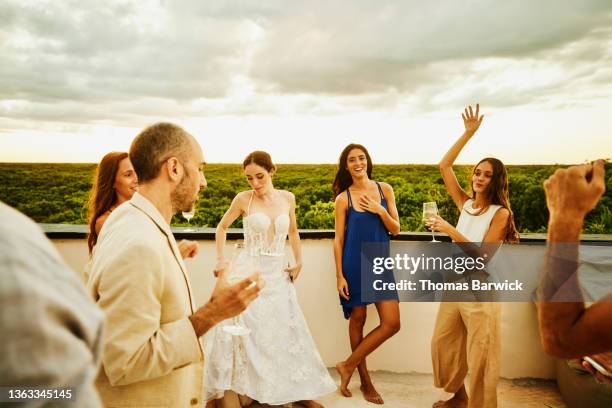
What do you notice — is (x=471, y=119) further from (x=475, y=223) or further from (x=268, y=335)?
(x=268, y=335)

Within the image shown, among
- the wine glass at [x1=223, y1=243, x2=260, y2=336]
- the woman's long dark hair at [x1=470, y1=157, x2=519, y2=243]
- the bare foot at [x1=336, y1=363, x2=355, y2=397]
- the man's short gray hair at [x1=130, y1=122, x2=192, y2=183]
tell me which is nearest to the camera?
the man's short gray hair at [x1=130, y1=122, x2=192, y2=183]

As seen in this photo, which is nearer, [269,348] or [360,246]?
[269,348]

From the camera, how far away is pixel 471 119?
3.40 m

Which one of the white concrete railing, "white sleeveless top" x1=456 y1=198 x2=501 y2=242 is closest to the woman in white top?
"white sleeveless top" x1=456 y1=198 x2=501 y2=242

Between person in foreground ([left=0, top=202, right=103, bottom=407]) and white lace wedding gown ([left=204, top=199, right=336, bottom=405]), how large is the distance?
9.02 ft

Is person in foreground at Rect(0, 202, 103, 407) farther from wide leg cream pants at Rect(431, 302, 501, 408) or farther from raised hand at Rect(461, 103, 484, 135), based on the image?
raised hand at Rect(461, 103, 484, 135)

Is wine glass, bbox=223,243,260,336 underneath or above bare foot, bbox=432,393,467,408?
A: above

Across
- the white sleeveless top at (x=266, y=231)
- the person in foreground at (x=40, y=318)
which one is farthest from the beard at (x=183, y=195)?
the white sleeveless top at (x=266, y=231)

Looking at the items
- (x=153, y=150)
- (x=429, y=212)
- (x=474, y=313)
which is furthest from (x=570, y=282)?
(x=429, y=212)

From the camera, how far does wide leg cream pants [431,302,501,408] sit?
9.48ft

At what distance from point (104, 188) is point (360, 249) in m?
2.21

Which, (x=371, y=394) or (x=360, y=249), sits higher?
(x=360, y=249)

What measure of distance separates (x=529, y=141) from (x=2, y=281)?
9517mm

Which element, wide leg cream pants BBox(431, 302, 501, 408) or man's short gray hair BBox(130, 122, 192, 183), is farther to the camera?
wide leg cream pants BBox(431, 302, 501, 408)
